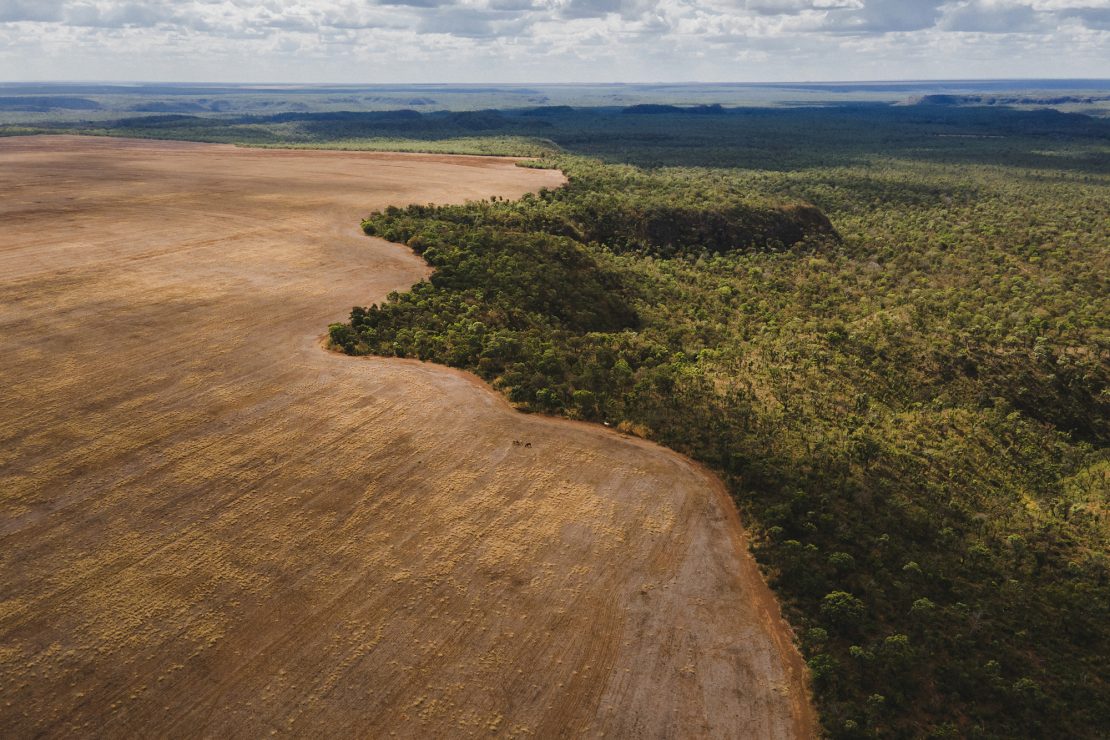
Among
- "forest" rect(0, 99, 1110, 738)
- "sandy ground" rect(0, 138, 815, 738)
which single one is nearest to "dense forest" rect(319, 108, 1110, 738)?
"forest" rect(0, 99, 1110, 738)

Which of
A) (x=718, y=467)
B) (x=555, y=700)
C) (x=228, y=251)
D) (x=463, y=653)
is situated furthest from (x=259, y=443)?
(x=228, y=251)

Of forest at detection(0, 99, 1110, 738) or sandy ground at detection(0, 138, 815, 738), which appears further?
forest at detection(0, 99, 1110, 738)

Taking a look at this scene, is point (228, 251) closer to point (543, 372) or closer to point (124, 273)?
point (124, 273)

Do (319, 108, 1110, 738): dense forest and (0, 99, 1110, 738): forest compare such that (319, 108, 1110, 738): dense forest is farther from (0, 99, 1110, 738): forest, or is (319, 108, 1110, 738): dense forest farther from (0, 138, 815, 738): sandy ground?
(0, 138, 815, 738): sandy ground

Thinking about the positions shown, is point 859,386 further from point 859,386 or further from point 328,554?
point 328,554

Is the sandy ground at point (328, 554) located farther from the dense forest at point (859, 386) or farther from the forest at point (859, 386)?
the dense forest at point (859, 386)

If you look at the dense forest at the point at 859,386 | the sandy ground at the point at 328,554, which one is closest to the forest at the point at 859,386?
the dense forest at the point at 859,386

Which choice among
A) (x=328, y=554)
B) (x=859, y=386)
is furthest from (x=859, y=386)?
(x=328, y=554)
